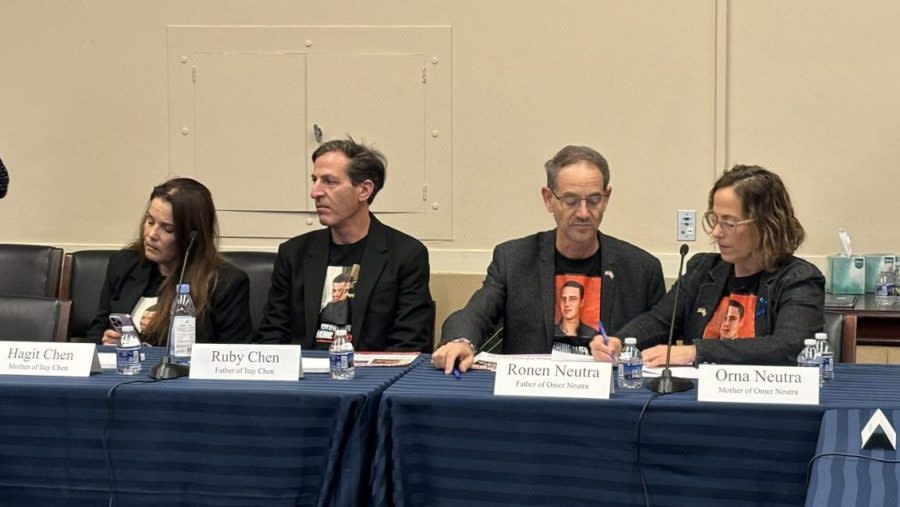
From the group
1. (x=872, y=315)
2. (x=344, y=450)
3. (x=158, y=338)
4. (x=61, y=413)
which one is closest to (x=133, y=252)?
(x=158, y=338)

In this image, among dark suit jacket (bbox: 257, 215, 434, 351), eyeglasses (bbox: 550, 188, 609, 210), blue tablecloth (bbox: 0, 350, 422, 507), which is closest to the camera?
blue tablecloth (bbox: 0, 350, 422, 507)

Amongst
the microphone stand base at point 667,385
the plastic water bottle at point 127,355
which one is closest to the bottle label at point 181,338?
the plastic water bottle at point 127,355

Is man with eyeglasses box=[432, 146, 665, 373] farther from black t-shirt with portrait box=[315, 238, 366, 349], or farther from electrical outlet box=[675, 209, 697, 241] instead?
electrical outlet box=[675, 209, 697, 241]

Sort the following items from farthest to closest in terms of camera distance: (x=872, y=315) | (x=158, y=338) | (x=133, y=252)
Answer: (x=872, y=315), (x=133, y=252), (x=158, y=338)

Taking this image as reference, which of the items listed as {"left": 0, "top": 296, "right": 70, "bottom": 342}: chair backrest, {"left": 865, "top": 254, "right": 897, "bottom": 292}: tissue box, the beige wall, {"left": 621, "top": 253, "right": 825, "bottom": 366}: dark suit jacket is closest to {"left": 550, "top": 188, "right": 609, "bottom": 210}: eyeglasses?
{"left": 621, "top": 253, "right": 825, "bottom": 366}: dark suit jacket

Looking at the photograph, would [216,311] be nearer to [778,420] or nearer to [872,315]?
[778,420]

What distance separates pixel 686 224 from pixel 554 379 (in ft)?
8.14

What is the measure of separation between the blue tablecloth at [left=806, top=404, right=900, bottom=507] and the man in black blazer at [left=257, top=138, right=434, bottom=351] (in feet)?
5.15

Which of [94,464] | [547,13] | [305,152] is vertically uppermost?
[547,13]

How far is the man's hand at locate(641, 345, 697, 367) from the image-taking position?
266 centimetres

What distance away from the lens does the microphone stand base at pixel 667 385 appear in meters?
2.36

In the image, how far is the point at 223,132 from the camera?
16.1 feet

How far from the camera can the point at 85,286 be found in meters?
4.02

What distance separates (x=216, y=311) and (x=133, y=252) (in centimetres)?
38
